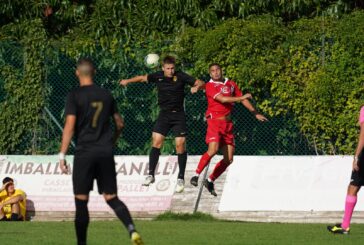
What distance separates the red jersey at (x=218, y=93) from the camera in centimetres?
1916

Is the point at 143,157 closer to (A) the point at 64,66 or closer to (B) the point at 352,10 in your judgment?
(A) the point at 64,66

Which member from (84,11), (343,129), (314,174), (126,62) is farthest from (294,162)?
(84,11)

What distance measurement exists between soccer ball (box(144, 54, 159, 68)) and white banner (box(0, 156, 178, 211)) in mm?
1971

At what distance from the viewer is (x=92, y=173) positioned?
12273 millimetres

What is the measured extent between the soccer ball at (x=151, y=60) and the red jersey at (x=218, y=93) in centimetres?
291

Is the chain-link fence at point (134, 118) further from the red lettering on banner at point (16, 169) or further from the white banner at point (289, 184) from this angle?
the white banner at point (289, 184)

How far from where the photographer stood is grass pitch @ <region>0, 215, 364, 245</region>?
1470 centimetres

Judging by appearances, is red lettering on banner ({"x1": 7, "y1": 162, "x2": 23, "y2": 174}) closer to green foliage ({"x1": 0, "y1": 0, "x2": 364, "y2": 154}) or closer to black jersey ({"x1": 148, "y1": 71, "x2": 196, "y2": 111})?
green foliage ({"x1": 0, "y1": 0, "x2": 364, "y2": 154})

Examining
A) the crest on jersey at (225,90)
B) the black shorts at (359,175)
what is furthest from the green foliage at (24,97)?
the black shorts at (359,175)

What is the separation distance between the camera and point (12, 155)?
22.8m

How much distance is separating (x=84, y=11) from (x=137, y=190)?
6088 mm

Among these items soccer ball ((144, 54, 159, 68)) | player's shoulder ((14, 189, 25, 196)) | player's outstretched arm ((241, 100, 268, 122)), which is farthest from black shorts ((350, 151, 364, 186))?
player's shoulder ((14, 189, 25, 196))

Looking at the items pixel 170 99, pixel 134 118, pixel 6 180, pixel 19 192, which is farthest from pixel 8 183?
pixel 170 99

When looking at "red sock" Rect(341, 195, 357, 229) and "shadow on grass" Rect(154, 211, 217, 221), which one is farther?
"shadow on grass" Rect(154, 211, 217, 221)
